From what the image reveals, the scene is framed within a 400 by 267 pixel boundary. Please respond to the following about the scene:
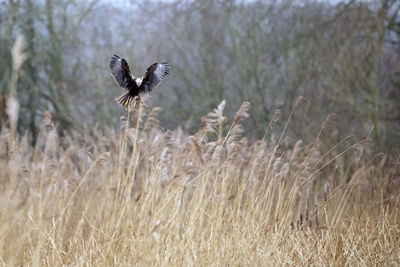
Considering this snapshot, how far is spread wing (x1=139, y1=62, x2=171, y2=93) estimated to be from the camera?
9.05 feet

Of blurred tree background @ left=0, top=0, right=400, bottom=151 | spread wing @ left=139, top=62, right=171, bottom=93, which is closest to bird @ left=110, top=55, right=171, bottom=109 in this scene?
spread wing @ left=139, top=62, right=171, bottom=93

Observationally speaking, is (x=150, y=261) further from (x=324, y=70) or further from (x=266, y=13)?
(x=266, y=13)

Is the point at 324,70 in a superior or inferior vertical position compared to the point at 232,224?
superior

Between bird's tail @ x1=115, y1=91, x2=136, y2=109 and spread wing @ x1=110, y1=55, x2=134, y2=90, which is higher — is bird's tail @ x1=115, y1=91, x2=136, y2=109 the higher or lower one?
the lower one

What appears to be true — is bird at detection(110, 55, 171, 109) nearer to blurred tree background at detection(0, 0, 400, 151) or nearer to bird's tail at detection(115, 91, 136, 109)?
bird's tail at detection(115, 91, 136, 109)

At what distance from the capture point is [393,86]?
8852mm

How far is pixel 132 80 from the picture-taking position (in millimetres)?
2742

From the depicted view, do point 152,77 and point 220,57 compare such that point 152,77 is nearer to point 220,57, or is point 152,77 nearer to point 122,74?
point 122,74

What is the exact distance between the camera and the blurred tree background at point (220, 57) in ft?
29.1

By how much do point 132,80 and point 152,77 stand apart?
0.11 metres

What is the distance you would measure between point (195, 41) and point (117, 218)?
8.27m

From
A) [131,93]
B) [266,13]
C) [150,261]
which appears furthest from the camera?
[266,13]

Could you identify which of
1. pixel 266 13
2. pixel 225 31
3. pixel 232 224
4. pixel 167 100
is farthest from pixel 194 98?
pixel 232 224

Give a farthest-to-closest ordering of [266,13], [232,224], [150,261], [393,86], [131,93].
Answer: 1. [266,13]
2. [393,86]
3. [232,224]
4. [150,261]
5. [131,93]
